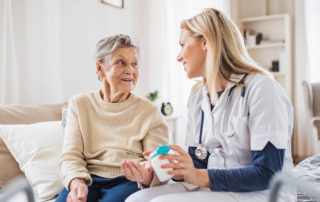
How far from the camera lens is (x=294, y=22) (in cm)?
434

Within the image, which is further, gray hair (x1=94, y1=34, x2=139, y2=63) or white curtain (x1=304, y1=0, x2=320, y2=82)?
white curtain (x1=304, y1=0, x2=320, y2=82)

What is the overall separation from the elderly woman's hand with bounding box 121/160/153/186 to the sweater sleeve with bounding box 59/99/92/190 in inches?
8.4

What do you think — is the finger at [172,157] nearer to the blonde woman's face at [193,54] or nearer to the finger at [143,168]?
the finger at [143,168]

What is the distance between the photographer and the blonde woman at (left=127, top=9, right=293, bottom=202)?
3.34ft

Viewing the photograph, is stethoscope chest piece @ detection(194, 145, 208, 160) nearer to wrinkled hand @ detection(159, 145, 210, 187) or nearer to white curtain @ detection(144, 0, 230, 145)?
wrinkled hand @ detection(159, 145, 210, 187)

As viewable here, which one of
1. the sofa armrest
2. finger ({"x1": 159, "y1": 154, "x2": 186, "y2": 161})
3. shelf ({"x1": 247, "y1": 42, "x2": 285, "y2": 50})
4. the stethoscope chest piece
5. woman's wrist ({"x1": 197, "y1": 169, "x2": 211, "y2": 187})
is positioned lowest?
woman's wrist ({"x1": 197, "y1": 169, "x2": 211, "y2": 187})

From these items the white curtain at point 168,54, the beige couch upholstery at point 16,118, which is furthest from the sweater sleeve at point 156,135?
the white curtain at point 168,54

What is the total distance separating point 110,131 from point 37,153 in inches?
12.8

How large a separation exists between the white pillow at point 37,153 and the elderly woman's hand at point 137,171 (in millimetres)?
413

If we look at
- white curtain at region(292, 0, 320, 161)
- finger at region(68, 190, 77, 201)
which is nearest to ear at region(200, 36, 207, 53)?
finger at region(68, 190, 77, 201)

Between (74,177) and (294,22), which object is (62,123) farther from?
(294,22)

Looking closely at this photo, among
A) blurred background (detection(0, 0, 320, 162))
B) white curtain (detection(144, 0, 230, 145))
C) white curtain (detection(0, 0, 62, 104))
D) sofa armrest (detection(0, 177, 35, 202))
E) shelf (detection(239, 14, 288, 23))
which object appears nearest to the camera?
sofa armrest (detection(0, 177, 35, 202))

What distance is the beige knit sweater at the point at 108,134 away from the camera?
53.0 inches

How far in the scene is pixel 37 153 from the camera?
139cm
